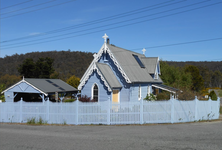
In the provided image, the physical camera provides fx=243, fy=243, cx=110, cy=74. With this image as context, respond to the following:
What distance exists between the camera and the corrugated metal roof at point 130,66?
2509 cm

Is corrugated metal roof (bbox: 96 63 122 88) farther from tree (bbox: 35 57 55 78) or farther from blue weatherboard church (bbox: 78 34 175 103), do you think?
tree (bbox: 35 57 55 78)

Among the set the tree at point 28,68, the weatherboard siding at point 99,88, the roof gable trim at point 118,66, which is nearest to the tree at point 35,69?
the tree at point 28,68

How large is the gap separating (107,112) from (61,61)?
105015 millimetres

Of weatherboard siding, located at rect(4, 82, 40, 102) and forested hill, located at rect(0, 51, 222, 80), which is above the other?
forested hill, located at rect(0, 51, 222, 80)

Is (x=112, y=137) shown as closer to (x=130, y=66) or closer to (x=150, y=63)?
(x=130, y=66)

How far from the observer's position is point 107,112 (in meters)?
15.9

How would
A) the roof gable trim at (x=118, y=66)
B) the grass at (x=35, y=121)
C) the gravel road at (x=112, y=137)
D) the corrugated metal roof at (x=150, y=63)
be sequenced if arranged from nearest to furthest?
the gravel road at (x=112, y=137)
the grass at (x=35, y=121)
the roof gable trim at (x=118, y=66)
the corrugated metal roof at (x=150, y=63)

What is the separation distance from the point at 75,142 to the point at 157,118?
23.0 feet

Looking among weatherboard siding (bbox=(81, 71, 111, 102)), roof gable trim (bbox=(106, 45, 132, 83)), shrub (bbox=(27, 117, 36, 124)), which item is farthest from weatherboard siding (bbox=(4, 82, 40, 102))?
roof gable trim (bbox=(106, 45, 132, 83))

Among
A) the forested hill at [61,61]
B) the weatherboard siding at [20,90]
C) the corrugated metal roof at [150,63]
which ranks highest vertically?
the forested hill at [61,61]

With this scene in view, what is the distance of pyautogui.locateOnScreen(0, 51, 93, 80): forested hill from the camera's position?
106938 millimetres

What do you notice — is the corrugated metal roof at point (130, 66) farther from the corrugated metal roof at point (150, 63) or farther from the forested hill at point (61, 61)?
the forested hill at point (61, 61)

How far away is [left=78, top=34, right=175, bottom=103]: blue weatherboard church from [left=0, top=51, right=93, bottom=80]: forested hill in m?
73.9

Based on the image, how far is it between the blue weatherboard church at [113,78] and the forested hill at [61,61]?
73938 millimetres
